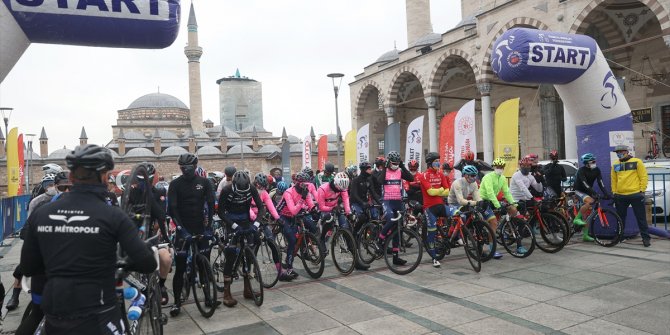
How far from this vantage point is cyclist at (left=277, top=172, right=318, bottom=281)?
726 cm

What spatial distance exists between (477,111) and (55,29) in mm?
29445

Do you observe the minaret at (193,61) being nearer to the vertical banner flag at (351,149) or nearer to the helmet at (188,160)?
the vertical banner flag at (351,149)

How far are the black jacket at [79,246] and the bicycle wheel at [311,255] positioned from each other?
4.58 m

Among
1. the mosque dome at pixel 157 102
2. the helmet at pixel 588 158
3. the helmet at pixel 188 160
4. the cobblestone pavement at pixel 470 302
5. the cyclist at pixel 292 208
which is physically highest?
the mosque dome at pixel 157 102

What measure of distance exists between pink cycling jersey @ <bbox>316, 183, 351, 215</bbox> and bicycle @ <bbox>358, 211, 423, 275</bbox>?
54 cm

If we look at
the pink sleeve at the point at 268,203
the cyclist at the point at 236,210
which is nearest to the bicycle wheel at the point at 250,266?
the cyclist at the point at 236,210

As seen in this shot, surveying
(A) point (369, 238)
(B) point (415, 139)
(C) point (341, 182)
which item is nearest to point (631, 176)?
(A) point (369, 238)

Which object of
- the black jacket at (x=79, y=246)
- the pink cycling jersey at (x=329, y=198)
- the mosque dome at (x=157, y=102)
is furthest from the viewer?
the mosque dome at (x=157, y=102)

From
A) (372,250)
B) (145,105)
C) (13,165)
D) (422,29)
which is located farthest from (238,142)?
(372,250)

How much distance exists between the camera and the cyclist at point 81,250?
2.45 m

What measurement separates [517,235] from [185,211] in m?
5.32

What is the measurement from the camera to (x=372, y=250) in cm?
852

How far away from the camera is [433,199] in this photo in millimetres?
7828

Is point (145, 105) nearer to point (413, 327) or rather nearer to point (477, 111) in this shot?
point (477, 111)
